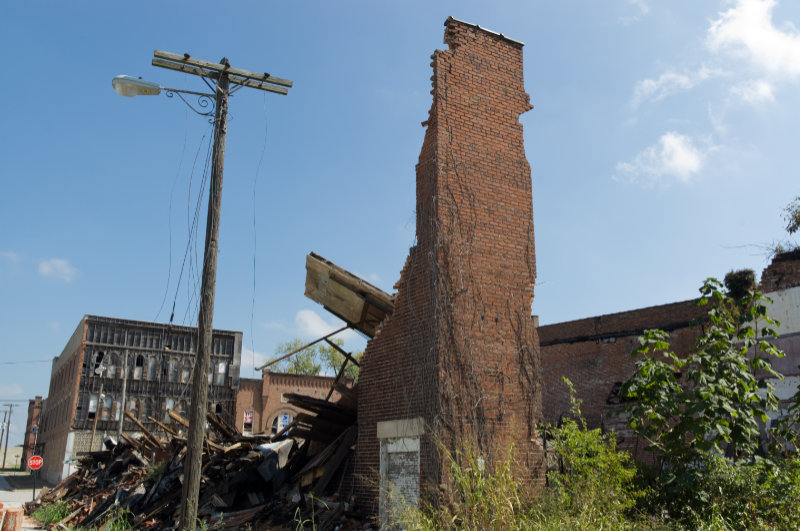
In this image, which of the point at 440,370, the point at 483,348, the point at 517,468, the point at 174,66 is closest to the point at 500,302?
the point at 483,348

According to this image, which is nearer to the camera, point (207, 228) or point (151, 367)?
point (207, 228)

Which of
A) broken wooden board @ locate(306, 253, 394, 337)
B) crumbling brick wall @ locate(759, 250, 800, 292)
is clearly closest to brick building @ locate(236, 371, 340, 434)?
broken wooden board @ locate(306, 253, 394, 337)

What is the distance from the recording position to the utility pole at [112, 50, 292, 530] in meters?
9.27

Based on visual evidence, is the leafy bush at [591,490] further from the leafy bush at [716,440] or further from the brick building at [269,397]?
the brick building at [269,397]

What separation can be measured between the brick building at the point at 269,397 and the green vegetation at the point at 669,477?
3429 centimetres

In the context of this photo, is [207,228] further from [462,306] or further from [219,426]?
[219,426]

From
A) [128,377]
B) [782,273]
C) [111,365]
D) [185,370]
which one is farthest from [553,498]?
[111,365]

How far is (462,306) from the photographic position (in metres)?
10.2

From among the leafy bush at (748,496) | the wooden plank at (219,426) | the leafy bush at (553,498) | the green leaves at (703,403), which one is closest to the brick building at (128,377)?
the wooden plank at (219,426)

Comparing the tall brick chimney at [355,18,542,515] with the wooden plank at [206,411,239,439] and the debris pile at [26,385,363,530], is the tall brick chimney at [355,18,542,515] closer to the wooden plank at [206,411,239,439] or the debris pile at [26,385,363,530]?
the debris pile at [26,385,363,530]

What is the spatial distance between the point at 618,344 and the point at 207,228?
1551 cm

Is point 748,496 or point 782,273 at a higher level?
point 782,273

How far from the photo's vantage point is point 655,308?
20.5 m

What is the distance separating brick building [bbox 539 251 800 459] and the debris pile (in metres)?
9.16
